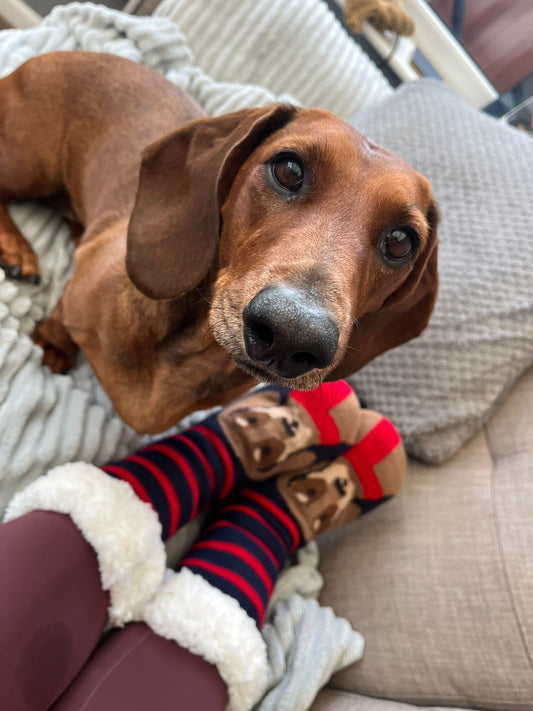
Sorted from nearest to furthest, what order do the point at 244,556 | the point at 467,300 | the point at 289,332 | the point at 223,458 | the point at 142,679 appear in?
1. the point at 289,332
2. the point at 142,679
3. the point at 244,556
4. the point at 223,458
5. the point at 467,300

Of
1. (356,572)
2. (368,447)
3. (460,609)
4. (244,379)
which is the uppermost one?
(244,379)

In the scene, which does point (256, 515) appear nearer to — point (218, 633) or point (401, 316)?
point (218, 633)

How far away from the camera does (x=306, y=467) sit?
5.34 ft

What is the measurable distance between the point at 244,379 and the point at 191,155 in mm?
547

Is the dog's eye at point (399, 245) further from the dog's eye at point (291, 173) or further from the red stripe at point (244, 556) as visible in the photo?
the red stripe at point (244, 556)

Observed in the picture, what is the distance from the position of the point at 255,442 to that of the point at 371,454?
370 millimetres

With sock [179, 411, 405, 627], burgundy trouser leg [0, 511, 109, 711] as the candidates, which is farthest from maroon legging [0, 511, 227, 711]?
sock [179, 411, 405, 627]

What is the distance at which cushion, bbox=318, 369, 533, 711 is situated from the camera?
1.31m

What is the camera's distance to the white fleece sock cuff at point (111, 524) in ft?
3.63

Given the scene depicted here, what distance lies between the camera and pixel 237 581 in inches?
52.3

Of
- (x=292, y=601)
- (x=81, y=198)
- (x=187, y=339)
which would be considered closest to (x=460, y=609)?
(x=292, y=601)

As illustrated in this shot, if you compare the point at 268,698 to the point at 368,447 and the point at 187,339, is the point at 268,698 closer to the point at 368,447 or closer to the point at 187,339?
the point at 368,447

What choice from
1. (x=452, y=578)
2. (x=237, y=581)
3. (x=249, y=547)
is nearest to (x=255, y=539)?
(x=249, y=547)

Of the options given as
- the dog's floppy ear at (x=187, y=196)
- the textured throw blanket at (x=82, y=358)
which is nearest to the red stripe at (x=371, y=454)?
the textured throw blanket at (x=82, y=358)
